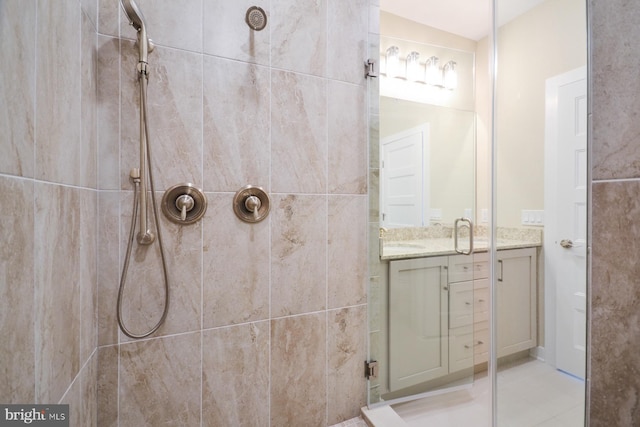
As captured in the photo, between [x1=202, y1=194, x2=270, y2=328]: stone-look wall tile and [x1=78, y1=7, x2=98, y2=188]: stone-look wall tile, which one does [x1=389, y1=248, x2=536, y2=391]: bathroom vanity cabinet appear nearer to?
[x1=202, y1=194, x2=270, y2=328]: stone-look wall tile

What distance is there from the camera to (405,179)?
1823 millimetres

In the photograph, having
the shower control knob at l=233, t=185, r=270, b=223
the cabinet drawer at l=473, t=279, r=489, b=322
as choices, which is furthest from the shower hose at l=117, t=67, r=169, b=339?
the cabinet drawer at l=473, t=279, r=489, b=322

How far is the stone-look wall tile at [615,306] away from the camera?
51 cm

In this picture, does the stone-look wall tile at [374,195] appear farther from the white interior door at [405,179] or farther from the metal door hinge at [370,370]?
the metal door hinge at [370,370]

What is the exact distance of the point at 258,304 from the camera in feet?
4.11

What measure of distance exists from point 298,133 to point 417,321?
55.2 inches

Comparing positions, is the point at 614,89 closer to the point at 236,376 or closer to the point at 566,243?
the point at 566,243

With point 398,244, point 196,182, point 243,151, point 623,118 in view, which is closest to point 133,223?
point 196,182

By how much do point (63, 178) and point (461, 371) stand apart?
2.33 metres

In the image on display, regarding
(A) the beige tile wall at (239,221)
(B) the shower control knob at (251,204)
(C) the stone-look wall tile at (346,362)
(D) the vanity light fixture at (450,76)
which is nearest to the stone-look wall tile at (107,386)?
(A) the beige tile wall at (239,221)

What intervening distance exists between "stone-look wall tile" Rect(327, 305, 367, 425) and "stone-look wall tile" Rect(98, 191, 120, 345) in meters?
0.92

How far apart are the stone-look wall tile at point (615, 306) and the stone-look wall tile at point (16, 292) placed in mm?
1175

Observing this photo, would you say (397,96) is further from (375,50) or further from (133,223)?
(133,223)

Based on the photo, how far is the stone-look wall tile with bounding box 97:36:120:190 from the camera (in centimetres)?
102
